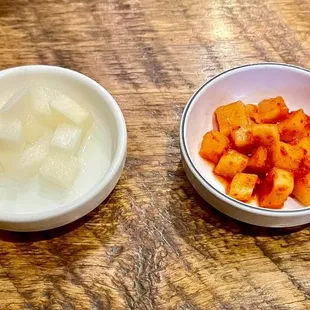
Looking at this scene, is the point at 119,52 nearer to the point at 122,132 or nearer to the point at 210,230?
the point at 122,132

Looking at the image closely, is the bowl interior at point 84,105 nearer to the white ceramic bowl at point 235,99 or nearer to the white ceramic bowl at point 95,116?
the white ceramic bowl at point 95,116

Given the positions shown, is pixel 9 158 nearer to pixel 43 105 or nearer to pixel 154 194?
pixel 43 105

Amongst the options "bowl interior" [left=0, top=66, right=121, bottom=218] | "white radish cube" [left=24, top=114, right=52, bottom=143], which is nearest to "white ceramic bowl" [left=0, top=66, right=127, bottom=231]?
"bowl interior" [left=0, top=66, right=121, bottom=218]

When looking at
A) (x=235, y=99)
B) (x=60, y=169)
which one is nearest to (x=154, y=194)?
(x=60, y=169)

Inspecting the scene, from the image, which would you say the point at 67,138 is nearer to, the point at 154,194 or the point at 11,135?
the point at 11,135

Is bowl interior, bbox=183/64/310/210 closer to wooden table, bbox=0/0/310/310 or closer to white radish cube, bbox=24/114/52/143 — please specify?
wooden table, bbox=0/0/310/310

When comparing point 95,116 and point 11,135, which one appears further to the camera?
point 95,116

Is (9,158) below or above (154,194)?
above

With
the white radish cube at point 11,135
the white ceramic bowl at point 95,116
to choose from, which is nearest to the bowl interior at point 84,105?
the white ceramic bowl at point 95,116
